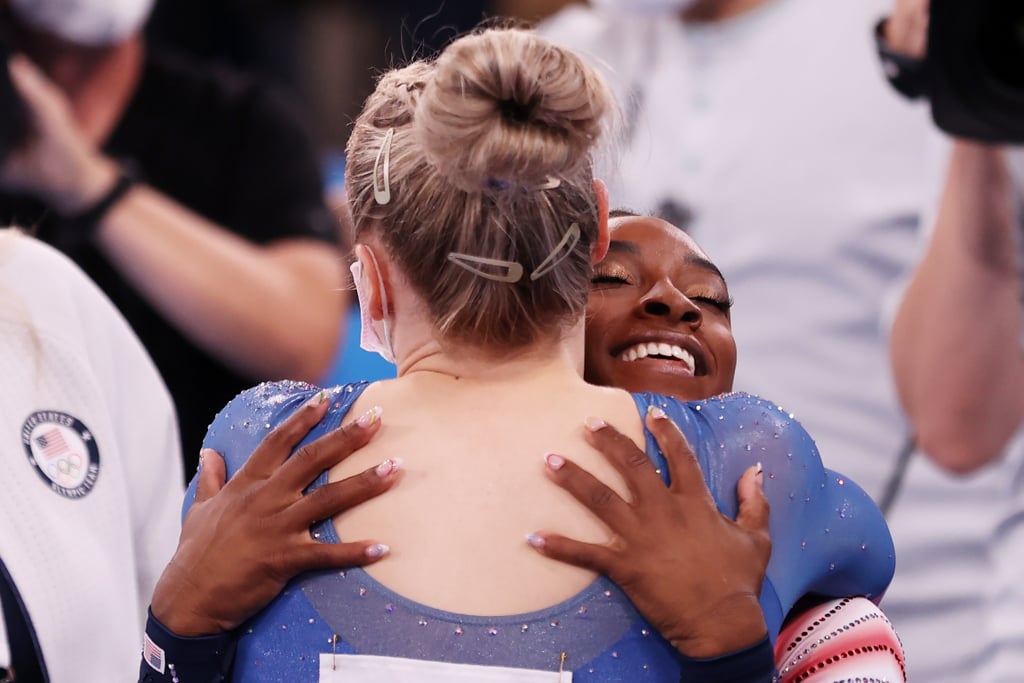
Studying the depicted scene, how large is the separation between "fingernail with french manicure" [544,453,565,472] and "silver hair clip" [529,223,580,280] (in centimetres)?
13

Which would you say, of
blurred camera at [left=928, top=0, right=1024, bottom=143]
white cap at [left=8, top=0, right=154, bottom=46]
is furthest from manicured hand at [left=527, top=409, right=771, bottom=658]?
white cap at [left=8, top=0, right=154, bottom=46]

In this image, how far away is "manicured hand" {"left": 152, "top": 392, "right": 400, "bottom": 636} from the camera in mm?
955

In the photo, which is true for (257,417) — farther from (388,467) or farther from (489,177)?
(489,177)

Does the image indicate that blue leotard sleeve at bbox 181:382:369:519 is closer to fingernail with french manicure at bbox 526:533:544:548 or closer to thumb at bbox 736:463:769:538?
fingernail with french manicure at bbox 526:533:544:548

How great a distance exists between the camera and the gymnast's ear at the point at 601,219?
1.01m

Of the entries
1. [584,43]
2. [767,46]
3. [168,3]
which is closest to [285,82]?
[168,3]

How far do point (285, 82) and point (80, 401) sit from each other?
100 inches

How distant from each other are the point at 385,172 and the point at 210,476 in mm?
273

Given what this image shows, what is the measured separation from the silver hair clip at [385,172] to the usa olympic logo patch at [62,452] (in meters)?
0.45

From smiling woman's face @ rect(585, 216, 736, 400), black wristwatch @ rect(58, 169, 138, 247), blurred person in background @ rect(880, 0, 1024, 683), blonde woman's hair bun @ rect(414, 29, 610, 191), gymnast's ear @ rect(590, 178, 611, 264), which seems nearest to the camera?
blonde woman's hair bun @ rect(414, 29, 610, 191)

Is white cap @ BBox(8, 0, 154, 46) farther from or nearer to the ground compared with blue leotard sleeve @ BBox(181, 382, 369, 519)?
nearer to the ground

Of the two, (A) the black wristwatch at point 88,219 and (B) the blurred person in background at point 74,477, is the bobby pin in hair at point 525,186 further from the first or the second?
(A) the black wristwatch at point 88,219

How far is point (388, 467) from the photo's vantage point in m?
0.96

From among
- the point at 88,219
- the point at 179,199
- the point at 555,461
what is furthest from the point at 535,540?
the point at 179,199
